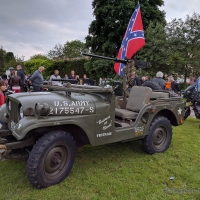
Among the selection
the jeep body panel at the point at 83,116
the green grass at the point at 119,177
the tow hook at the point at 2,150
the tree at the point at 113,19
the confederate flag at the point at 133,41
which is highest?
Answer: the tree at the point at 113,19

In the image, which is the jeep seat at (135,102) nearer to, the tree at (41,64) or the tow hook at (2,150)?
the tow hook at (2,150)

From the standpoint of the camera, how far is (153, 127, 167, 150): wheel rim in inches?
169

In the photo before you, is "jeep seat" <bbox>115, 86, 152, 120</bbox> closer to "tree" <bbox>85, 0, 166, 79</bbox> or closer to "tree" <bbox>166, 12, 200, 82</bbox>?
"tree" <bbox>166, 12, 200, 82</bbox>

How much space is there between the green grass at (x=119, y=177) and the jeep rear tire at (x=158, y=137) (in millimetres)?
142

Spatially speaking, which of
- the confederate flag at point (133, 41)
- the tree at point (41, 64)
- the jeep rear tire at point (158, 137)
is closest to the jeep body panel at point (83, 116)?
the jeep rear tire at point (158, 137)

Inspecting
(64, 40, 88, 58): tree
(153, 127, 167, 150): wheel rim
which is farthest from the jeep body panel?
(64, 40, 88, 58): tree

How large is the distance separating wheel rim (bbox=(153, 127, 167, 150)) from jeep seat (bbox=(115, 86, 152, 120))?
582mm

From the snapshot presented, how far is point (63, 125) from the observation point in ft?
10.4

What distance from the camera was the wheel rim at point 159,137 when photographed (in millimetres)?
4281

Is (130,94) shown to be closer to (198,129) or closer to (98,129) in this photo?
(98,129)

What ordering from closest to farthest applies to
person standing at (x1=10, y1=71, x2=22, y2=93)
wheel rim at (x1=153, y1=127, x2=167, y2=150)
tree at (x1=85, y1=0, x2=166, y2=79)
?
wheel rim at (x1=153, y1=127, x2=167, y2=150), person standing at (x1=10, y1=71, x2=22, y2=93), tree at (x1=85, y1=0, x2=166, y2=79)

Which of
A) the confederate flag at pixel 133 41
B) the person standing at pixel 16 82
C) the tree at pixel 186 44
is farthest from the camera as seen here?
the tree at pixel 186 44

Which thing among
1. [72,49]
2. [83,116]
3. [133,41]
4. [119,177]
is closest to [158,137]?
[119,177]

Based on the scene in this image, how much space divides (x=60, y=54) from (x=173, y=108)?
41862 mm
